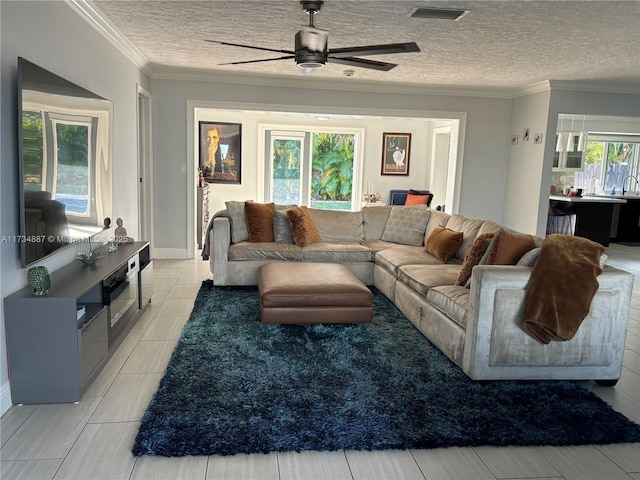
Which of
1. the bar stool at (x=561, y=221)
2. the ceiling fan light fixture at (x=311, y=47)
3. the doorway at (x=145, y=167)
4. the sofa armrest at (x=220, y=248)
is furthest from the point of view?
the bar stool at (x=561, y=221)

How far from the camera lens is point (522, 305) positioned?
2820 mm

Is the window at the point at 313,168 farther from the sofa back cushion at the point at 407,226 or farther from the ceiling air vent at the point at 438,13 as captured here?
the ceiling air vent at the point at 438,13

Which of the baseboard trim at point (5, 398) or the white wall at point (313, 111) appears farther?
the white wall at point (313, 111)

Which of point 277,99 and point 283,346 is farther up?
point 277,99

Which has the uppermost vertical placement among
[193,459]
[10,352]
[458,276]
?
[458,276]

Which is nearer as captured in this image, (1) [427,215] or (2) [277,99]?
(1) [427,215]

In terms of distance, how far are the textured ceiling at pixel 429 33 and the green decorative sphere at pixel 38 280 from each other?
2177mm

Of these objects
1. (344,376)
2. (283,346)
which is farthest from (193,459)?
(283,346)

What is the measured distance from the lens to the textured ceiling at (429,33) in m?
3.44

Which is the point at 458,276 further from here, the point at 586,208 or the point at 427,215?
the point at 586,208

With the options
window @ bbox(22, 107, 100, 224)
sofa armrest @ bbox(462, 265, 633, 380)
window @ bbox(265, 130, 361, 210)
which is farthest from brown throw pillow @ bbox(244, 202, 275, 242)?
window @ bbox(265, 130, 361, 210)

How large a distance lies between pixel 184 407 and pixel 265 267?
1948 mm

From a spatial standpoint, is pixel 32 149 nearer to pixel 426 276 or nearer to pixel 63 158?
pixel 63 158

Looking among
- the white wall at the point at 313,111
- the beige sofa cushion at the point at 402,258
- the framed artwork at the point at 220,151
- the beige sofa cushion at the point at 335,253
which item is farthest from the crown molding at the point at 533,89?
the framed artwork at the point at 220,151
